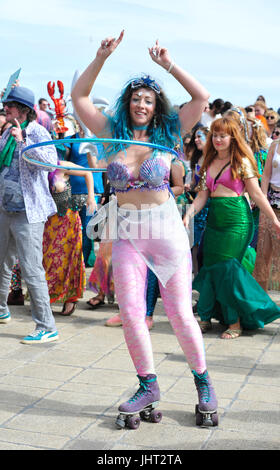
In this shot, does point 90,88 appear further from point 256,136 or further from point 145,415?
point 256,136

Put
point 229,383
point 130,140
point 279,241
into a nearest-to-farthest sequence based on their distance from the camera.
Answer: point 130,140 → point 229,383 → point 279,241

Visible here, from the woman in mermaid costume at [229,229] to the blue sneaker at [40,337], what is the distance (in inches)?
53.1

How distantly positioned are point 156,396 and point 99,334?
201 centimetres

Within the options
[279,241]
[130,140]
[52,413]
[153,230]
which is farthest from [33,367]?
[279,241]

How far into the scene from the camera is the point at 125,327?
11.9ft

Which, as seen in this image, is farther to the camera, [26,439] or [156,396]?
[156,396]

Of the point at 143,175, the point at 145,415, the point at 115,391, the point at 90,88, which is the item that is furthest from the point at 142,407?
the point at 90,88

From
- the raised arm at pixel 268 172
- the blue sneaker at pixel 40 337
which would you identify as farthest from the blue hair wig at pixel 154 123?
the raised arm at pixel 268 172

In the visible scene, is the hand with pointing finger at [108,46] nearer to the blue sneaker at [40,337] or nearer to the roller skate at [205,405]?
the roller skate at [205,405]

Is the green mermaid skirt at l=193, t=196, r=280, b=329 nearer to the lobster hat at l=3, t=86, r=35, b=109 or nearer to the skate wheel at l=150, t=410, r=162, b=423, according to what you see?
the lobster hat at l=3, t=86, r=35, b=109

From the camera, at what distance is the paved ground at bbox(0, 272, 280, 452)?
11.1 feet

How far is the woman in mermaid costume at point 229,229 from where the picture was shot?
553 cm

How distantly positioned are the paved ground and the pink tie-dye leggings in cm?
40

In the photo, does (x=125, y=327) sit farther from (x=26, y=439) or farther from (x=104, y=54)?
(x=104, y=54)
